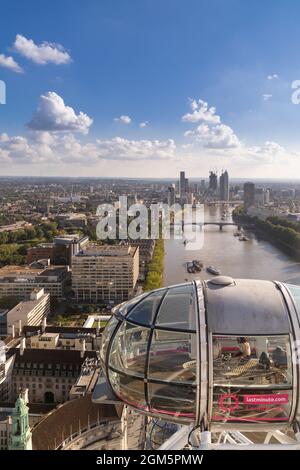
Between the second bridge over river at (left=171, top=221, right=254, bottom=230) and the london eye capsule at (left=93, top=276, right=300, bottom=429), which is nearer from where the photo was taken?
the london eye capsule at (left=93, top=276, right=300, bottom=429)

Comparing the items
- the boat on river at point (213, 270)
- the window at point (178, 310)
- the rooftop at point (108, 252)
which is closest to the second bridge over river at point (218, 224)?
the boat on river at point (213, 270)

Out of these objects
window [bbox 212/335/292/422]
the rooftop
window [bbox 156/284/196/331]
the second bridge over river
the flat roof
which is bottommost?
the flat roof

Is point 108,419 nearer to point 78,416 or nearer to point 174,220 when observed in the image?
point 78,416

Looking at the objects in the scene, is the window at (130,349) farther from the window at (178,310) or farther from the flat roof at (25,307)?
the flat roof at (25,307)

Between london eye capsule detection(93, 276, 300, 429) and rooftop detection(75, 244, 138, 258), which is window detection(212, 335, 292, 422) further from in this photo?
rooftop detection(75, 244, 138, 258)

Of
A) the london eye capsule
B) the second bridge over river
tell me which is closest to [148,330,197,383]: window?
the london eye capsule

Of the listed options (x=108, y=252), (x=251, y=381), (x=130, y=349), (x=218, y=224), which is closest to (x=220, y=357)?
(x=251, y=381)

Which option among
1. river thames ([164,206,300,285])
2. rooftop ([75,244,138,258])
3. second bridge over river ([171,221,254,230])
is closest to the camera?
rooftop ([75,244,138,258])
